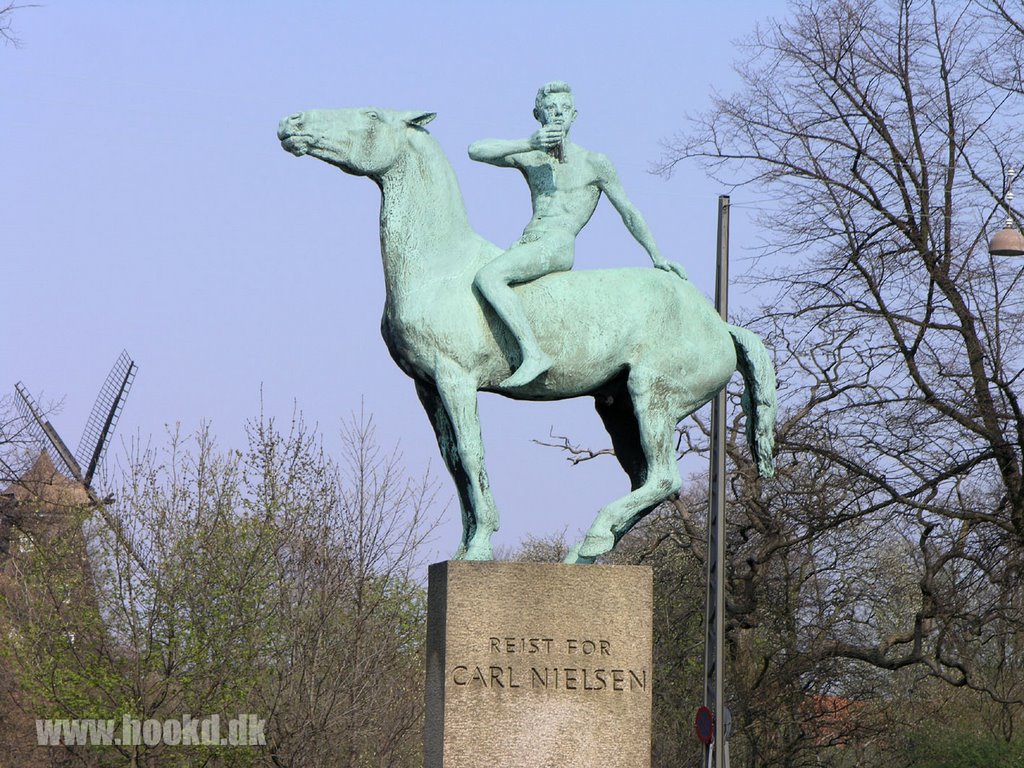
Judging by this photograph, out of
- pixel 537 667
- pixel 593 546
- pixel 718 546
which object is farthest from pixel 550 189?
pixel 718 546

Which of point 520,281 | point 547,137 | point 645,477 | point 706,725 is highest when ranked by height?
point 547,137

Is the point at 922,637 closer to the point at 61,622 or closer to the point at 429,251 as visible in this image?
the point at 61,622

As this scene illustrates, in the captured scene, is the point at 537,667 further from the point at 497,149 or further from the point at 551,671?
the point at 497,149

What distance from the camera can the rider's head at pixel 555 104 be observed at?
876 cm

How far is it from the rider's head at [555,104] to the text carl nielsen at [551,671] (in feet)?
8.85

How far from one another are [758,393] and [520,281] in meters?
1.61

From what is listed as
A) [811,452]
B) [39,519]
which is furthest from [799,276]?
[39,519]

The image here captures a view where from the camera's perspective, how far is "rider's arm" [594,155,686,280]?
8930 millimetres

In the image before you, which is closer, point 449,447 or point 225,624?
point 449,447

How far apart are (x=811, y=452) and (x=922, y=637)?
3634 mm

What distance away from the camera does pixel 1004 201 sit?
63.8 feet

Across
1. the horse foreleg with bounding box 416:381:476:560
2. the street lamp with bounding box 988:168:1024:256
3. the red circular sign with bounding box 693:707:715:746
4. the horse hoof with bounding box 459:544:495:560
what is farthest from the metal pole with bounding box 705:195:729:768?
the horse hoof with bounding box 459:544:495:560

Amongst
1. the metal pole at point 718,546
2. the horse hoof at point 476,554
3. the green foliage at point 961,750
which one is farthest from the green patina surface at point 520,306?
the green foliage at point 961,750

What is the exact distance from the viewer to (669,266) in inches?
360
